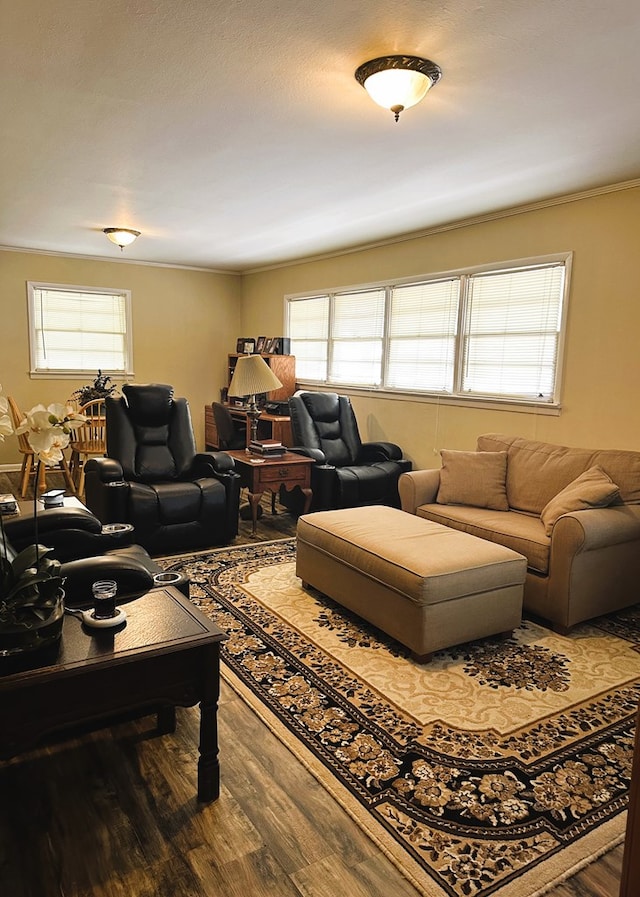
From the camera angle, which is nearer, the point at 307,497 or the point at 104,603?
the point at 104,603

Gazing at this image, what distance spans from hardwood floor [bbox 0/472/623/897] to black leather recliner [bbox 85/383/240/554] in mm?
2064

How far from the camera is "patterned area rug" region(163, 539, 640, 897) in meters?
1.79

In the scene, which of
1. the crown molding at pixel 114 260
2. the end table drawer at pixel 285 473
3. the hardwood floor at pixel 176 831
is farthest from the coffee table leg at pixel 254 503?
the crown molding at pixel 114 260

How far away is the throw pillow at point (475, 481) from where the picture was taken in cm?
405

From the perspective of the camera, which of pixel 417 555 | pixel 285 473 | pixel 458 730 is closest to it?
pixel 458 730

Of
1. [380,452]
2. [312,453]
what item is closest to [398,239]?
[380,452]

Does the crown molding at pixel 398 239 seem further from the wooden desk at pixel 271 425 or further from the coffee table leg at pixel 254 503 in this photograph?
the coffee table leg at pixel 254 503

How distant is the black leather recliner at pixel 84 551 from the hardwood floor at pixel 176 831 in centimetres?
56

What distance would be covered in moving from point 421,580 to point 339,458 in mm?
2937

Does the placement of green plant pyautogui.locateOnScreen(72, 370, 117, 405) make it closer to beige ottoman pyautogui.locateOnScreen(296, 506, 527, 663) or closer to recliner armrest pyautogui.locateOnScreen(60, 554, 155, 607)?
beige ottoman pyautogui.locateOnScreen(296, 506, 527, 663)

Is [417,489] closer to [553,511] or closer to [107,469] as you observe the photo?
[553,511]

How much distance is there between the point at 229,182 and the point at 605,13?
2643 millimetres

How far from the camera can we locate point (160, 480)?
15.1 ft

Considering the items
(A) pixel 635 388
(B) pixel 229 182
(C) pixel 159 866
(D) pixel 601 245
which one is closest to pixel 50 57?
(B) pixel 229 182
